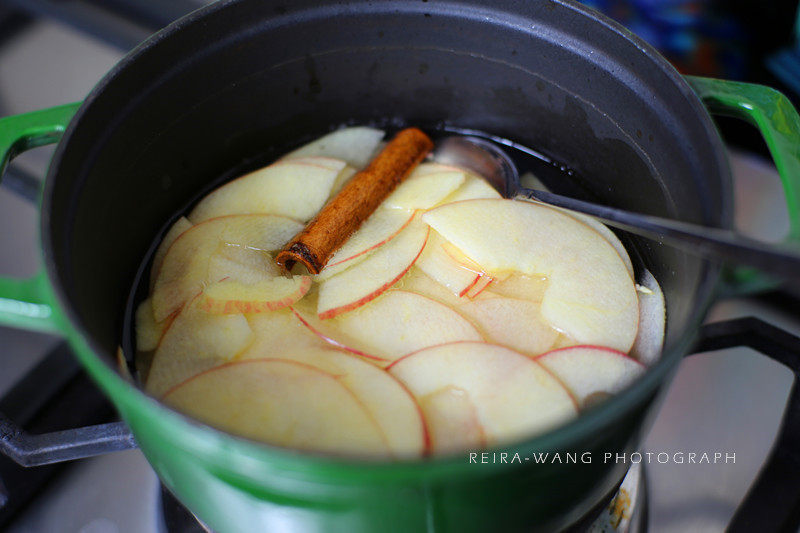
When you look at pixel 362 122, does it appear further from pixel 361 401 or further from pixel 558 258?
pixel 361 401

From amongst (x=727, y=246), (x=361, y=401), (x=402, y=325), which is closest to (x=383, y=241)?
(x=402, y=325)

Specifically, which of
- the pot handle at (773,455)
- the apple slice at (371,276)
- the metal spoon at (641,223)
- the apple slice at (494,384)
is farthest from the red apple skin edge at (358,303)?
the pot handle at (773,455)

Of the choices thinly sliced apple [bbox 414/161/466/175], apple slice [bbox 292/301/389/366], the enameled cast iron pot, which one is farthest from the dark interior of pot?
apple slice [bbox 292/301/389/366]

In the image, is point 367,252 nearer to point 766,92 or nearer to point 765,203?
point 766,92

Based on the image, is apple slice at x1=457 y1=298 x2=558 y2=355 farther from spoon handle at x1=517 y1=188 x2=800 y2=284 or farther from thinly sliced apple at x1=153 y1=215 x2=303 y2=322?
thinly sliced apple at x1=153 y1=215 x2=303 y2=322

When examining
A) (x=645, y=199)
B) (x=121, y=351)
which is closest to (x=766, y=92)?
(x=645, y=199)
